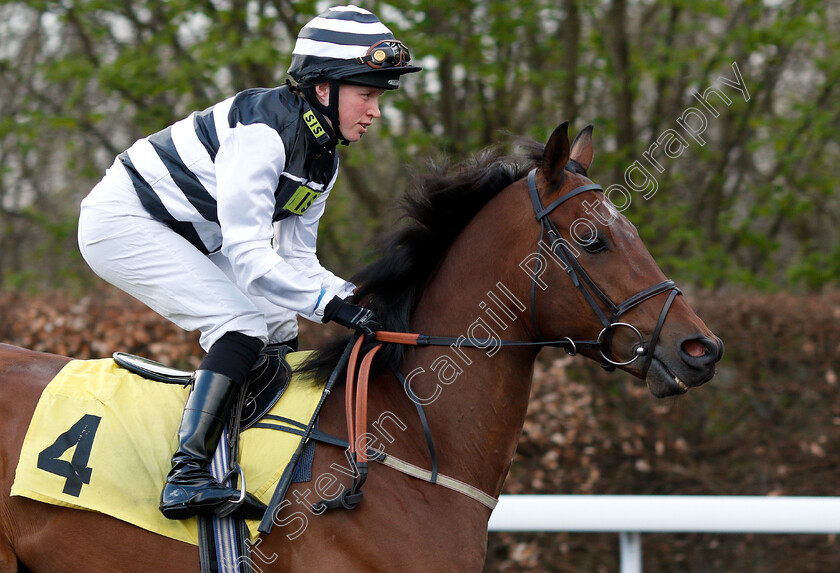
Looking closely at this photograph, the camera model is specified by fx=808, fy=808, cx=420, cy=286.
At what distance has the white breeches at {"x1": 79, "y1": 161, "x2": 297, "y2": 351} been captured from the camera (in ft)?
8.86

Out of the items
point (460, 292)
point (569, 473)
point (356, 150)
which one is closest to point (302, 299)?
point (460, 292)

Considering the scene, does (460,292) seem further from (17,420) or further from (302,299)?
(17,420)

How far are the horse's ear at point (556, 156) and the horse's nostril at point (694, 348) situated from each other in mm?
664

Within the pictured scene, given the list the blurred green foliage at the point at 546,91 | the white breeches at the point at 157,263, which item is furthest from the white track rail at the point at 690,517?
the blurred green foliage at the point at 546,91

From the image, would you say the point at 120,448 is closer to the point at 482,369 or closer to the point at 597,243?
the point at 482,369

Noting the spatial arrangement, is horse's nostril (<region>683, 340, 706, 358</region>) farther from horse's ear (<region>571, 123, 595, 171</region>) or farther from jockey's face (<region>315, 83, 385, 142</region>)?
jockey's face (<region>315, 83, 385, 142</region>)

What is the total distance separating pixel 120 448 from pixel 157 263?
2.04 feet

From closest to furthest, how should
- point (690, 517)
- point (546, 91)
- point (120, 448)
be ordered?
point (120, 448) → point (690, 517) → point (546, 91)

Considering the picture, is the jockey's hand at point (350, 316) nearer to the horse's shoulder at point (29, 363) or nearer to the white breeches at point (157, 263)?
the white breeches at point (157, 263)

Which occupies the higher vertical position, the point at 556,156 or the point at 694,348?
the point at 556,156

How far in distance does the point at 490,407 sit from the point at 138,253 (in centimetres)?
129

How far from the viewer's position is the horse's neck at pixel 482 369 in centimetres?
264

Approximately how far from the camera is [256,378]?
2717 mm

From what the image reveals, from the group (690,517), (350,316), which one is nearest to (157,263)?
(350,316)
